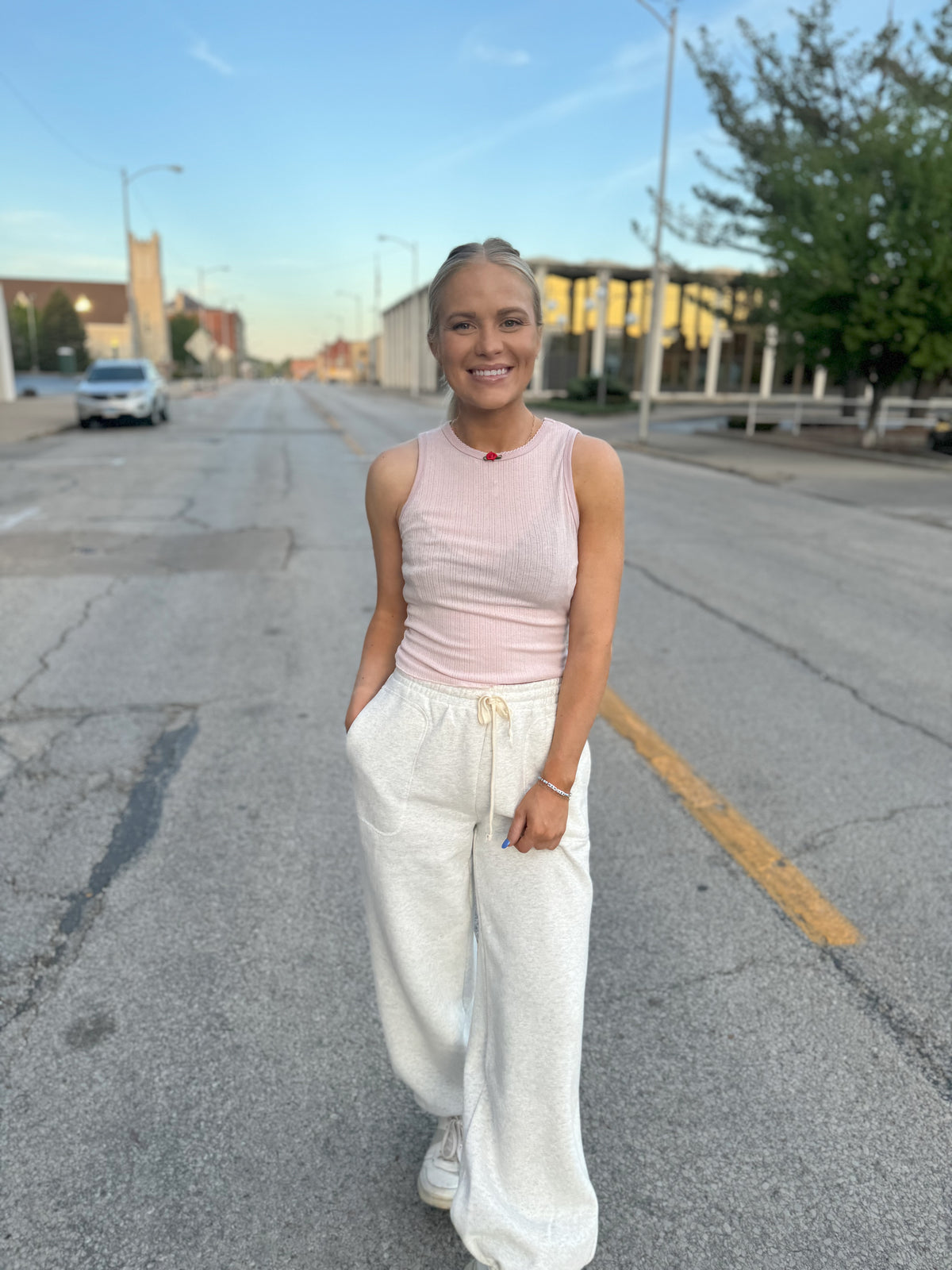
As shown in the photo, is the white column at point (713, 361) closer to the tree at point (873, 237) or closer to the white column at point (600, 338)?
the white column at point (600, 338)

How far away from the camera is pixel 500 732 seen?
162 cm

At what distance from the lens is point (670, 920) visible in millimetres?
2959

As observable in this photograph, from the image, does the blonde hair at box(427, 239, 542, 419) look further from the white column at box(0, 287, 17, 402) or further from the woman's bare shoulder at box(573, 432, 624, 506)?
the white column at box(0, 287, 17, 402)

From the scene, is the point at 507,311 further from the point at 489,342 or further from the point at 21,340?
the point at 21,340

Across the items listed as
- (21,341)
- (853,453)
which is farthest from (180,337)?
(853,453)

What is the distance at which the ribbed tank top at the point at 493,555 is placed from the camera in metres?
1.59

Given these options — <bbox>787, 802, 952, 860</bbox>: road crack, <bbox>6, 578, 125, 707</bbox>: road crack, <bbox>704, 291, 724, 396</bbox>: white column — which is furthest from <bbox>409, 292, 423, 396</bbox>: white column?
<bbox>787, 802, 952, 860</bbox>: road crack

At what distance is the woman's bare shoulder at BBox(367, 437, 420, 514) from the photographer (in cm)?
169

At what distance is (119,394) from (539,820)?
24.8 metres

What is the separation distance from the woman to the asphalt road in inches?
13.3

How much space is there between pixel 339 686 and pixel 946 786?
3.00 meters

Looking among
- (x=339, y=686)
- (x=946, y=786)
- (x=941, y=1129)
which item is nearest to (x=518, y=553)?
(x=941, y=1129)

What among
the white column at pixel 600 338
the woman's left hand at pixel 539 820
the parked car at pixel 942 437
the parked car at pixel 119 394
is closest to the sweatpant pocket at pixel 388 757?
the woman's left hand at pixel 539 820

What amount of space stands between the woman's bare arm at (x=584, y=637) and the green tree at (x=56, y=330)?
273ft
